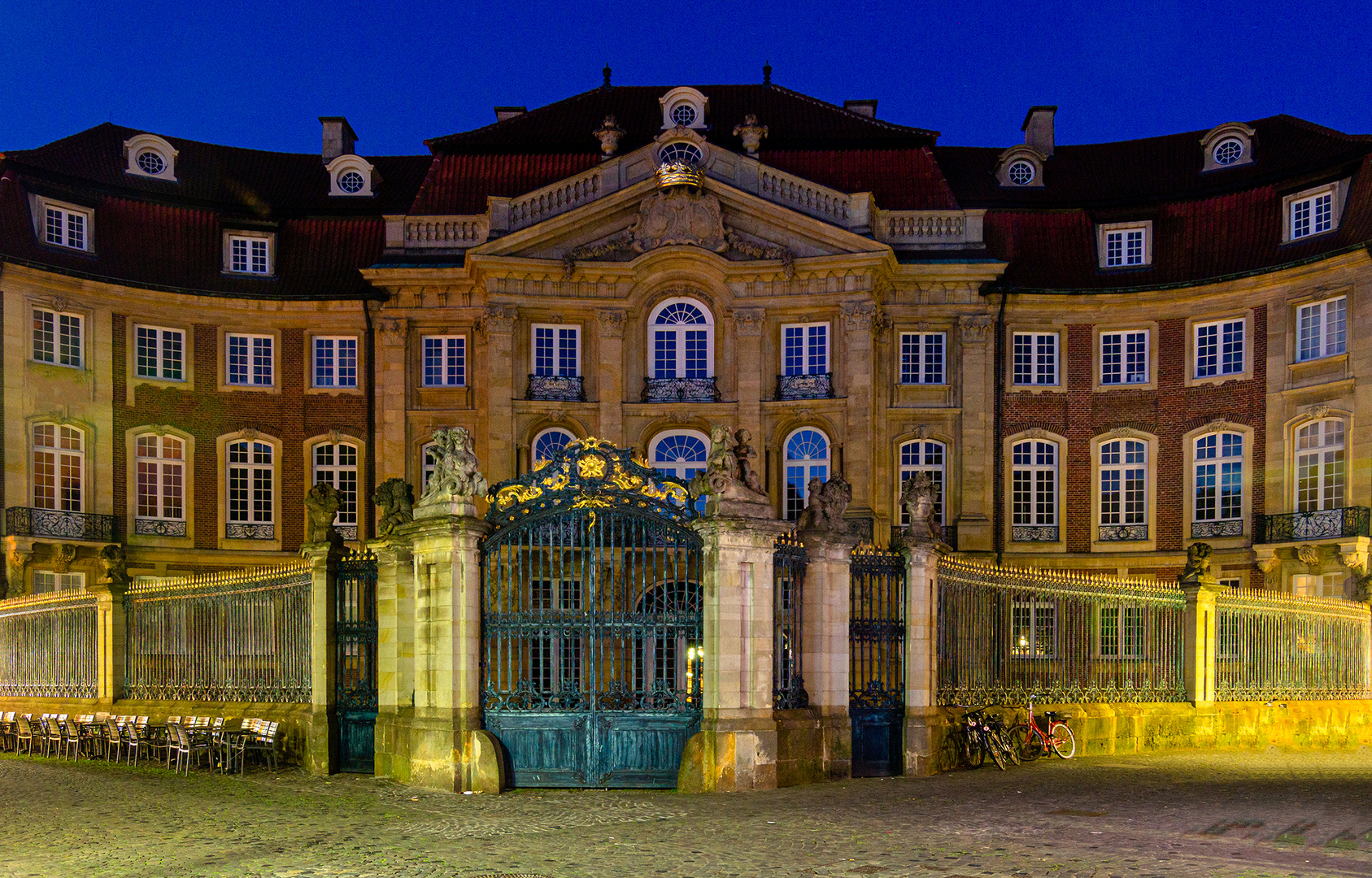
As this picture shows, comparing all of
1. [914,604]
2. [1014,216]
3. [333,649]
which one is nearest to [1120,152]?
[1014,216]

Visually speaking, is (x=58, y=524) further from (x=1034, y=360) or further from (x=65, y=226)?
(x=1034, y=360)

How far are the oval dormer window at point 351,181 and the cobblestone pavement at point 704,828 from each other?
25890mm

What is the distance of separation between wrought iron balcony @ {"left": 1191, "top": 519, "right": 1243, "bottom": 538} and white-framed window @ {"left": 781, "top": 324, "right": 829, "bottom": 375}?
10.4 meters

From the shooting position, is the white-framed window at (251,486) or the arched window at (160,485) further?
the white-framed window at (251,486)

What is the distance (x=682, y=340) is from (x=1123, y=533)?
12.6 metres

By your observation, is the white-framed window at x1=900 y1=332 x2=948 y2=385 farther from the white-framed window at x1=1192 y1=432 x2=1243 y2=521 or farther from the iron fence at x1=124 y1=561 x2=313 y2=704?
the iron fence at x1=124 y1=561 x2=313 y2=704

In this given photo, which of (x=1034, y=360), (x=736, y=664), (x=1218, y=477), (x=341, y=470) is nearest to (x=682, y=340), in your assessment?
(x=1034, y=360)

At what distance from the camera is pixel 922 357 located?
39406mm

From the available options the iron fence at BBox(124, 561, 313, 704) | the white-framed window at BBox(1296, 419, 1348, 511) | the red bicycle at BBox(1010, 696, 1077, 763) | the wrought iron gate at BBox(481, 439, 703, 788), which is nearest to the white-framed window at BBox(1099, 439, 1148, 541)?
the white-framed window at BBox(1296, 419, 1348, 511)

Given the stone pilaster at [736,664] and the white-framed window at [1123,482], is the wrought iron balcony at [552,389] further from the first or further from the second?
the stone pilaster at [736,664]

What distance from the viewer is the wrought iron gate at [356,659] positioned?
66.0ft

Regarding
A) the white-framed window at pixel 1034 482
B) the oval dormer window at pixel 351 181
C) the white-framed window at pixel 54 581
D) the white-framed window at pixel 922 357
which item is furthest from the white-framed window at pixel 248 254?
the white-framed window at pixel 1034 482

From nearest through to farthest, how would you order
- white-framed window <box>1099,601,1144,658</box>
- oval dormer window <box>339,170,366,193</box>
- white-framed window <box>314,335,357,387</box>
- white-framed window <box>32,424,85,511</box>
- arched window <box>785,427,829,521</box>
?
white-framed window <box>1099,601,1144,658</box>
white-framed window <box>32,424,85,511</box>
arched window <box>785,427,829,521</box>
white-framed window <box>314,335,357,387</box>
oval dormer window <box>339,170,366,193</box>

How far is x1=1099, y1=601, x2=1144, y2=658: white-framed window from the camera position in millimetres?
23688
